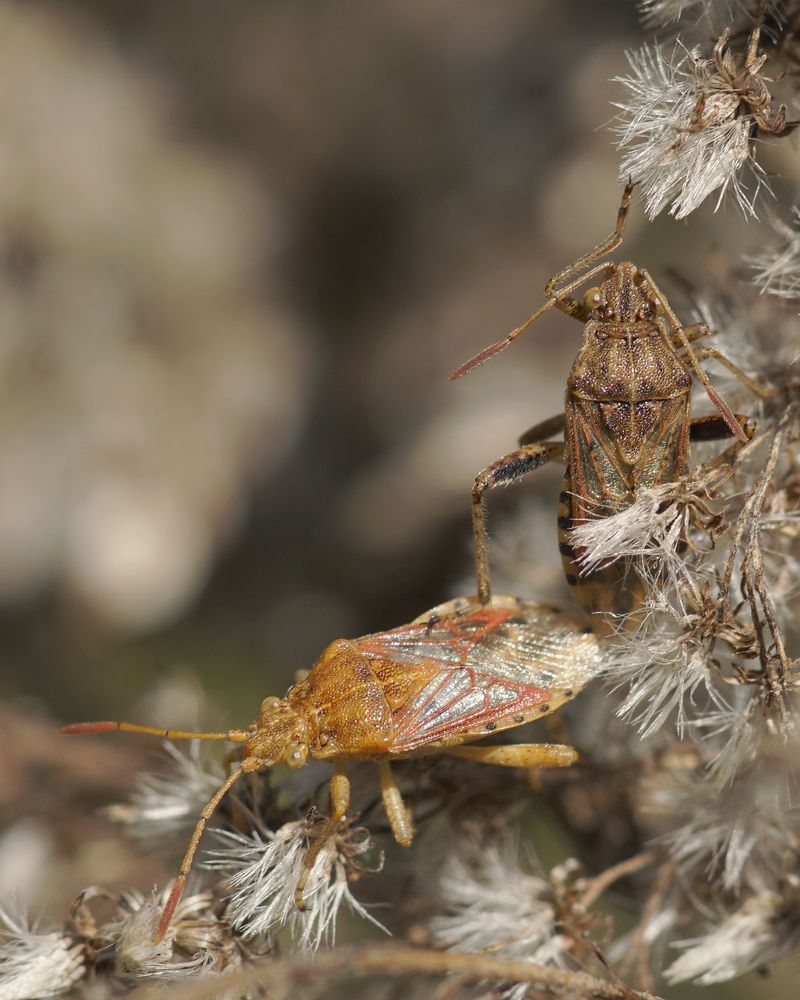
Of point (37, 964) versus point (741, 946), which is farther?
point (741, 946)

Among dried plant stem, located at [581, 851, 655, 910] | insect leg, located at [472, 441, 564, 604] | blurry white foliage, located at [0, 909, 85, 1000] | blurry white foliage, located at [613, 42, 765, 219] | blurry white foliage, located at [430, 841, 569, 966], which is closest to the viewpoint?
blurry white foliage, located at [613, 42, 765, 219]

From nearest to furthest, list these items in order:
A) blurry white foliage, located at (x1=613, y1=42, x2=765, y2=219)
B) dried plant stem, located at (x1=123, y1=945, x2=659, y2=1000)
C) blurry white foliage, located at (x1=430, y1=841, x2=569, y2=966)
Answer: dried plant stem, located at (x1=123, y1=945, x2=659, y2=1000) < blurry white foliage, located at (x1=613, y1=42, x2=765, y2=219) < blurry white foliage, located at (x1=430, y1=841, x2=569, y2=966)

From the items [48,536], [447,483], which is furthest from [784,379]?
[48,536]

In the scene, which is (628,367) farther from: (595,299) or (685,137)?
(685,137)

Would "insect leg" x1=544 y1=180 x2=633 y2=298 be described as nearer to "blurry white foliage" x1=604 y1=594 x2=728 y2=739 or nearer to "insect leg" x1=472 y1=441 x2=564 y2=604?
"insect leg" x1=472 y1=441 x2=564 y2=604

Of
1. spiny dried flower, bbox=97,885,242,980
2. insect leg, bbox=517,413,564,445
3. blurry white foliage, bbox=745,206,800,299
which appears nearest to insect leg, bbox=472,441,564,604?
insect leg, bbox=517,413,564,445

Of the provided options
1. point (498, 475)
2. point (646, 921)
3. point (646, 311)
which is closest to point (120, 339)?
point (498, 475)
